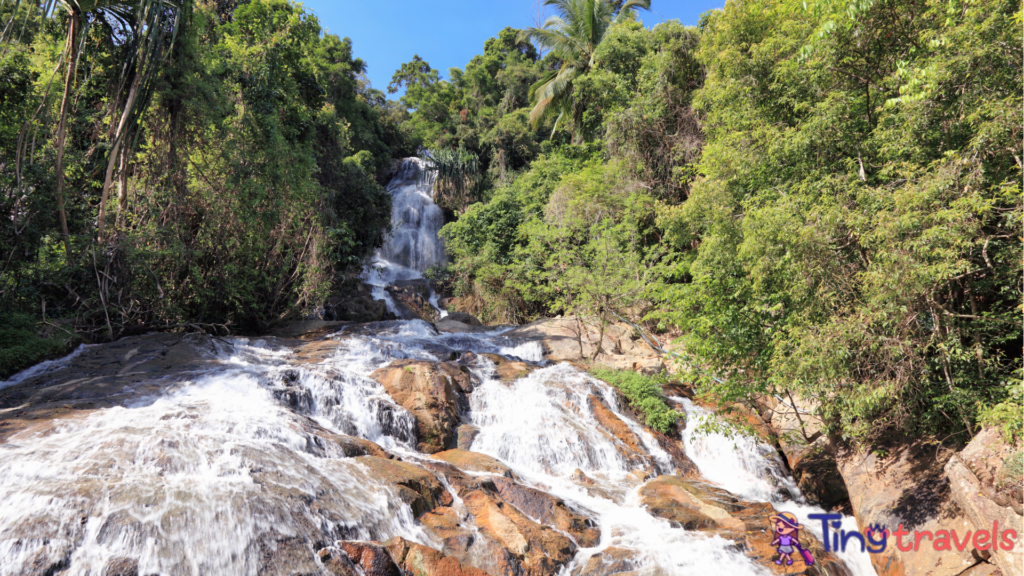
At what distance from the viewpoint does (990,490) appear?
4.76m

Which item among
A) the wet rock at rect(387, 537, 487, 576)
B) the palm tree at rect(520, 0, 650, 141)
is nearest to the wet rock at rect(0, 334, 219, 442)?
the wet rock at rect(387, 537, 487, 576)

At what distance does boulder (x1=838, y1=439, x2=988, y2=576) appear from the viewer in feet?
16.7

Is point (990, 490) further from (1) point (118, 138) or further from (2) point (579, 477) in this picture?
(1) point (118, 138)

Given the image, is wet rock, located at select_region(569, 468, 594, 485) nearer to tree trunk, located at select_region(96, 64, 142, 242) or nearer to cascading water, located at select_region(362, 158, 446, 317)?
tree trunk, located at select_region(96, 64, 142, 242)

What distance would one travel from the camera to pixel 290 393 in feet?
26.1

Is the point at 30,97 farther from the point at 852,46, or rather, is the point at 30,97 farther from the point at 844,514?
the point at 844,514

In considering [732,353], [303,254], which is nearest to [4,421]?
[303,254]

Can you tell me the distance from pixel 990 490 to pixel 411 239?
2349 cm

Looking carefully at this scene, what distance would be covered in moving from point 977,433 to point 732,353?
2809 mm

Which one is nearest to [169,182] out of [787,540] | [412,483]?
[412,483]

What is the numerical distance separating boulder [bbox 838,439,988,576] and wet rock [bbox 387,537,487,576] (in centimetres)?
502

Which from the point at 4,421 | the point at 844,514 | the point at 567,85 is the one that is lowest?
the point at 844,514

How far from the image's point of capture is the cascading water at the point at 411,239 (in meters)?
23.8

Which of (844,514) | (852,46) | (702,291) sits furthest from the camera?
(702,291)
